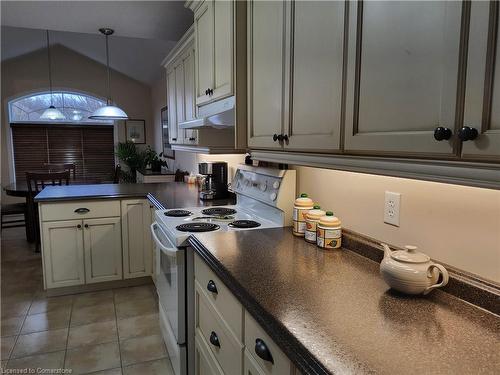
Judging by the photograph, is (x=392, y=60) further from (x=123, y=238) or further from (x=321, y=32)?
(x=123, y=238)

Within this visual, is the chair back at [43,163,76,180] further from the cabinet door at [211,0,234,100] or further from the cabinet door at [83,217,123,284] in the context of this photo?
the cabinet door at [211,0,234,100]

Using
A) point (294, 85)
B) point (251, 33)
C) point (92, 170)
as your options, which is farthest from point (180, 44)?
point (92, 170)

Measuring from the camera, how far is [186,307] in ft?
6.04

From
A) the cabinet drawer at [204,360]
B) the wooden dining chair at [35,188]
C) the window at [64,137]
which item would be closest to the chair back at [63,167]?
the window at [64,137]

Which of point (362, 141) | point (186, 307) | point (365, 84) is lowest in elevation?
point (186, 307)

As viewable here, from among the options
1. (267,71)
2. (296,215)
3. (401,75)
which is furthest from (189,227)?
(401,75)

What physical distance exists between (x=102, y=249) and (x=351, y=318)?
273 cm

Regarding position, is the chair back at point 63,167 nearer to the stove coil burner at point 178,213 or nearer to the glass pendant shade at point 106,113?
the glass pendant shade at point 106,113

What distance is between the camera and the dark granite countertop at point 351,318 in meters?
0.77

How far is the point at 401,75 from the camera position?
34.3 inches

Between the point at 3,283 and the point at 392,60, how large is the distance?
12.5ft

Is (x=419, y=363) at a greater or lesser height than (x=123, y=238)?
greater

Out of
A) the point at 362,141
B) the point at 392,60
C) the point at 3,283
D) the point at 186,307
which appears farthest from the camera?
the point at 3,283

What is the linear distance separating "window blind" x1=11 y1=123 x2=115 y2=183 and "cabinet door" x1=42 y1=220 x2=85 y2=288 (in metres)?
3.97
